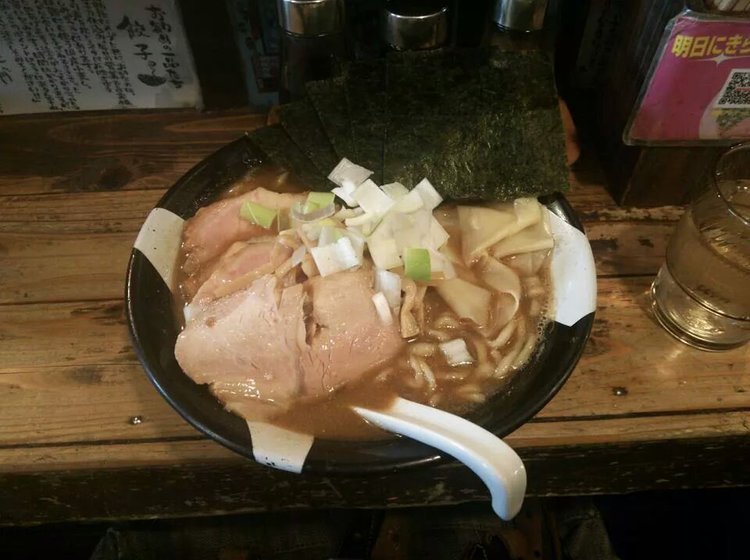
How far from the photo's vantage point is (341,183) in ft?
4.60

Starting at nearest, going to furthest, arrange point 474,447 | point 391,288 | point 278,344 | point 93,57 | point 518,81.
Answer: point 474,447
point 278,344
point 391,288
point 518,81
point 93,57

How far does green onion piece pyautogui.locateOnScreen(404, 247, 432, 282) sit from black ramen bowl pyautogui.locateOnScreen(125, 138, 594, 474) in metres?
0.27

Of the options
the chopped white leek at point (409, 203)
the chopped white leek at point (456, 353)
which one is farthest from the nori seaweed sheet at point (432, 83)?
the chopped white leek at point (456, 353)

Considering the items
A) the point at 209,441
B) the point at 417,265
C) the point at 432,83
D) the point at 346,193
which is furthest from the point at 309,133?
the point at 209,441

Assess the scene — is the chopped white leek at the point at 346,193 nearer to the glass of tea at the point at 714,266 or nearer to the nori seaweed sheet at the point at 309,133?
the nori seaweed sheet at the point at 309,133

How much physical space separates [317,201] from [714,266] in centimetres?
85

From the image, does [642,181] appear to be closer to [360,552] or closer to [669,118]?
[669,118]

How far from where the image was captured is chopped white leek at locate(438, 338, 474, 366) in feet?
3.89

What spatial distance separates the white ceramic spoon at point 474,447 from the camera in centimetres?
93

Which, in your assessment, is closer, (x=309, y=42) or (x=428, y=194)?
(x=428, y=194)

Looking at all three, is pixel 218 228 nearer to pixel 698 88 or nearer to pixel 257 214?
pixel 257 214

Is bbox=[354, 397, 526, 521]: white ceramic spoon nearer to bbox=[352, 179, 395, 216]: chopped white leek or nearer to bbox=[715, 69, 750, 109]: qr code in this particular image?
bbox=[352, 179, 395, 216]: chopped white leek

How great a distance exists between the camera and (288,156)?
57.2 inches

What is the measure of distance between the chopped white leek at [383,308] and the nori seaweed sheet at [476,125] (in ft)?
1.07
